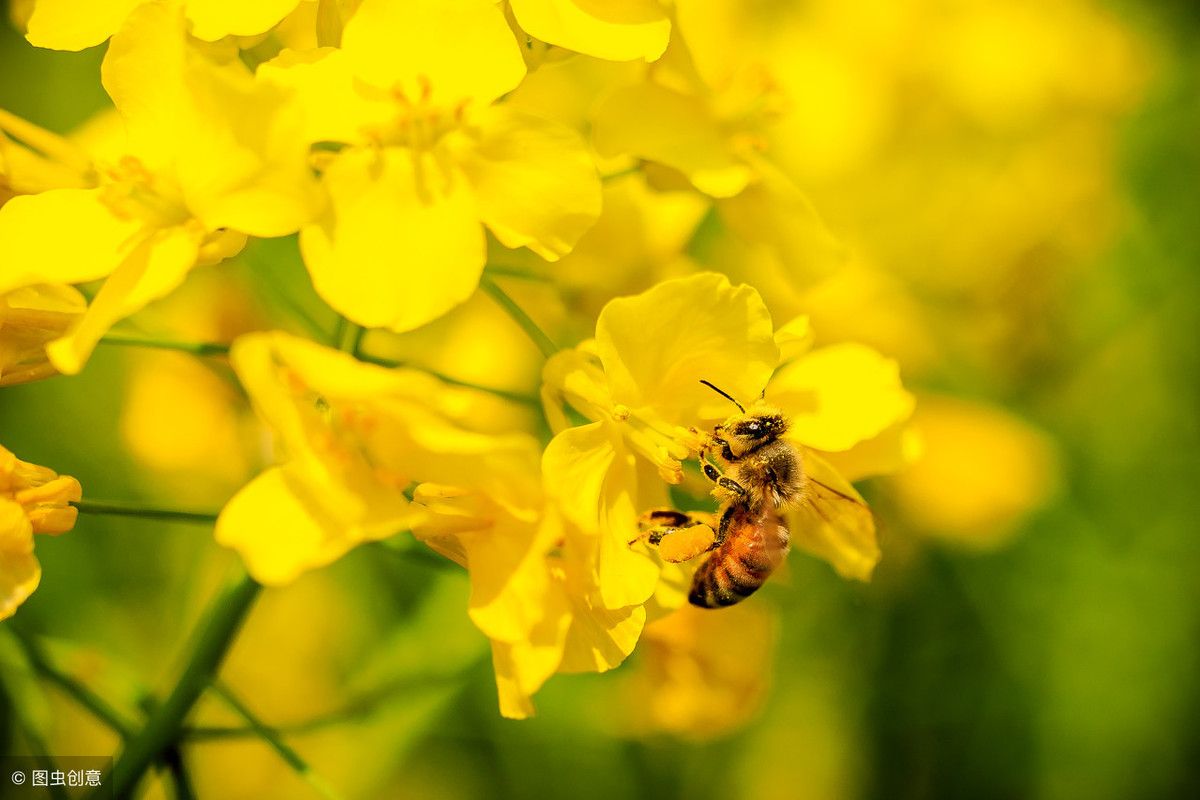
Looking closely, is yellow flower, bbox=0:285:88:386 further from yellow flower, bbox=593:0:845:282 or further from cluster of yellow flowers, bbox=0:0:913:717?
yellow flower, bbox=593:0:845:282

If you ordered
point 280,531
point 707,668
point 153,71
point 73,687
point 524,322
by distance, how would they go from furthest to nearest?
point 707,668 < point 73,687 < point 524,322 < point 153,71 < point 280,531

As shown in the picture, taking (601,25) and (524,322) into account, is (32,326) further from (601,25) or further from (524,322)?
(601,25)

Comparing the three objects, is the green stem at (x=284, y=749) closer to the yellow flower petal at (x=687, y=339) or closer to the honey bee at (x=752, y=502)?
the honey bee at (x=752, y=502)

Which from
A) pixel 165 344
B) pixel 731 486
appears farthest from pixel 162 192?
pixel 731 486

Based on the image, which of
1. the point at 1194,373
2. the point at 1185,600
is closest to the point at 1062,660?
the point at 1185,600

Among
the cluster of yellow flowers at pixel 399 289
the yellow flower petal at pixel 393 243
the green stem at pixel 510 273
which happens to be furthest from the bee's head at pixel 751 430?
the yellow flower petal at pixel 393 243
